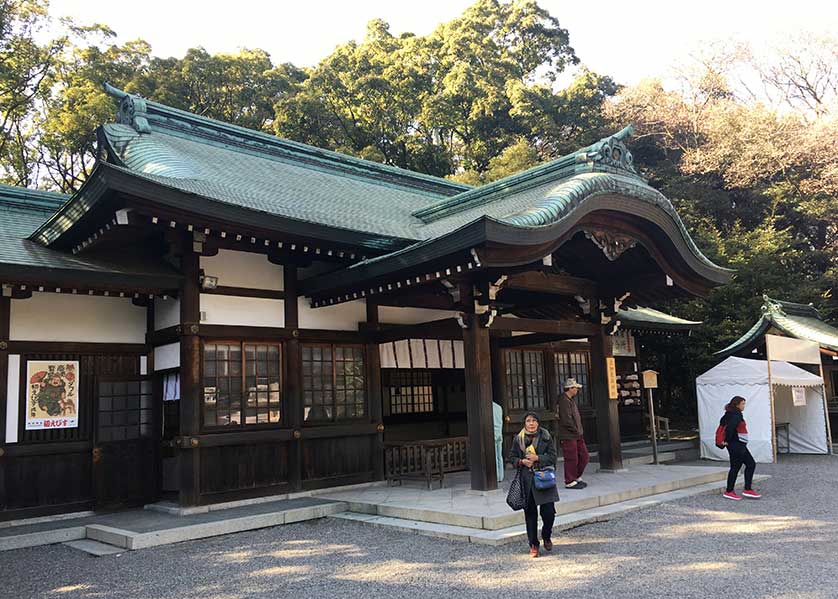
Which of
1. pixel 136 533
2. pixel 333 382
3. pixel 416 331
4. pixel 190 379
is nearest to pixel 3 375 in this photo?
pixel 190 379

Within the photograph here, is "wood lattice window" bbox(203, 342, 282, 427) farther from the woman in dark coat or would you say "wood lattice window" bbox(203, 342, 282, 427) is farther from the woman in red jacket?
the woman in red jacket

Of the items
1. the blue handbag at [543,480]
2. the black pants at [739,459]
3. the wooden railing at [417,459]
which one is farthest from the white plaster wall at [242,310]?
the black pants at [739,459]

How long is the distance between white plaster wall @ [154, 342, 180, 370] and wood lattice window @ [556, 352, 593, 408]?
299 inches

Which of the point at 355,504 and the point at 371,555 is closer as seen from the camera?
the point at 371,555

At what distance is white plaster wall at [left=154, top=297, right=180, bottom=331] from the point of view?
8.22 meters

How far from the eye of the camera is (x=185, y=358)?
25.9 ft

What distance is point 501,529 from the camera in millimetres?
6492

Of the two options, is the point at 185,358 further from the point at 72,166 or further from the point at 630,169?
the point at 72,166

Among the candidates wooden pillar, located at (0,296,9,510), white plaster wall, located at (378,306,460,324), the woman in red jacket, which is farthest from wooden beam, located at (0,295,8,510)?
the woman in red jacket

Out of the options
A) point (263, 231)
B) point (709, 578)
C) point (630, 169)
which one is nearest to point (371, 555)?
point (709, 578)

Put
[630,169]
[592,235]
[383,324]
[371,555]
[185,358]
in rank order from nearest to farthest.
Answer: [371,555]
[185,358]
[592,235]
[630,169]
[383,324]

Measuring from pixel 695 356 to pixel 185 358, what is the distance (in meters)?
15.7

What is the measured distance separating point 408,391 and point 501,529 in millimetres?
7702

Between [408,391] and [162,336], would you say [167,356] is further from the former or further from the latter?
[408,391]
